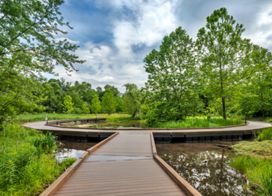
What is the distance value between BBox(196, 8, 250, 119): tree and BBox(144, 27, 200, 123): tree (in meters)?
1.31

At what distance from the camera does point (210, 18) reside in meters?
15.5

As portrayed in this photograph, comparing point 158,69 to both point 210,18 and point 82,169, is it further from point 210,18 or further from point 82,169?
point 82,169

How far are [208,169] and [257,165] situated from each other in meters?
1.46

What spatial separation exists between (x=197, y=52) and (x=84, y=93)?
4245 centimetres

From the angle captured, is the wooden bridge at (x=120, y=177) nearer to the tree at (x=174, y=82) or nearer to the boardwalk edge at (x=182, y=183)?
the boardwalk edge at (x=182, y=183)

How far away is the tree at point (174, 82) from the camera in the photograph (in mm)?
17500

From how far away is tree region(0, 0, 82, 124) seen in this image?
628 centimetres

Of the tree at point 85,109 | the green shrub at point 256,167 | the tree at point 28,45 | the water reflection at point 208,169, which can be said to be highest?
the tree at point 28,45

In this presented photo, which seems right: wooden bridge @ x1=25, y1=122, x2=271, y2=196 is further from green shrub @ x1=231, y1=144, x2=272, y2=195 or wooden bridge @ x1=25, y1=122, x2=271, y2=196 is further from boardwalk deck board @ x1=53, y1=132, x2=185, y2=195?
green shrub @ x1=231, y1=144, x2=272, y2=195

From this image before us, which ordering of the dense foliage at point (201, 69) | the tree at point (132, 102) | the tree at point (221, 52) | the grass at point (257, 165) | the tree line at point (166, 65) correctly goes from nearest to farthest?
the grass at point (257, 165)
the tree line at point (166, 65)
the tree at point (221, 52)
the dense foliage at point (201, 69)
the tree at point (132, 102)

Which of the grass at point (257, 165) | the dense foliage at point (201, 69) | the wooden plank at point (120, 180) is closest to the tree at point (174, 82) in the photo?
the dense foliage at point (201, 69)

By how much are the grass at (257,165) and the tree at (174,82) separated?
8039 millimetres

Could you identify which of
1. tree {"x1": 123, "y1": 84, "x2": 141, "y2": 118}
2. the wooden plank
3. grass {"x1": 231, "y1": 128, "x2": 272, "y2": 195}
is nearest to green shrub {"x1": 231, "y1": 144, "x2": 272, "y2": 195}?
grass {"x1": 231, "y1": 128, "x2": 272, "y2": 195}

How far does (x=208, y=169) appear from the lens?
6.61 m
